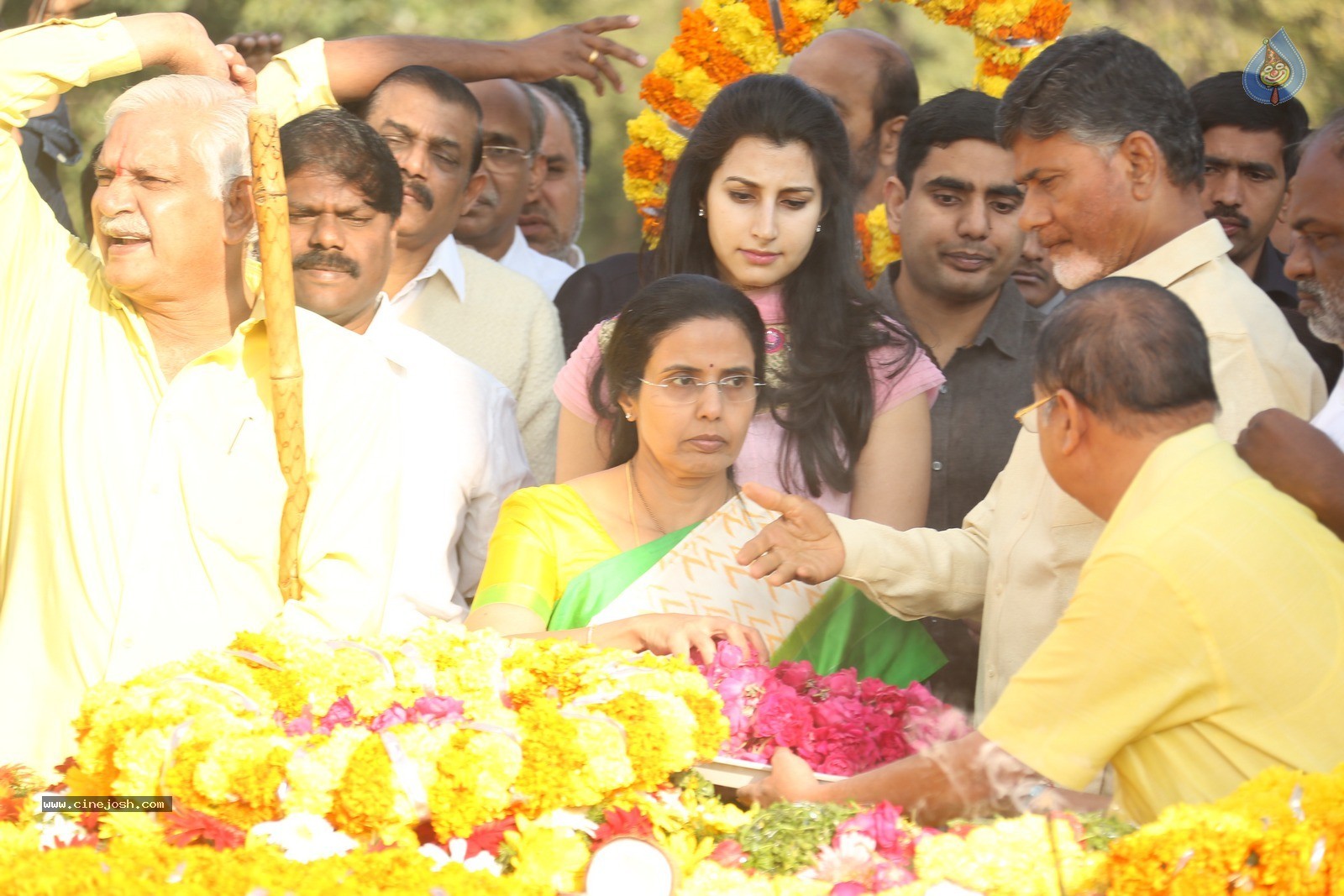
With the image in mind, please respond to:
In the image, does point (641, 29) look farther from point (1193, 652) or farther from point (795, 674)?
point (1193, 652)

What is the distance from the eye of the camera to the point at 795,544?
369 centimetres

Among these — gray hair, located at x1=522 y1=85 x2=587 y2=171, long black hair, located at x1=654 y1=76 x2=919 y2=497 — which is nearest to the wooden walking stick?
long black hair, located at x1=654 y1=76 x2=919 y2=497

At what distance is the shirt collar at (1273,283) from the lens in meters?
5.03

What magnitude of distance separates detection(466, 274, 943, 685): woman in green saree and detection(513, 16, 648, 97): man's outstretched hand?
1380 mm

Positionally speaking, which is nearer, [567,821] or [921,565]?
[567,821]

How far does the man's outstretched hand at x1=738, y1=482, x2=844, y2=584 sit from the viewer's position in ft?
11.9

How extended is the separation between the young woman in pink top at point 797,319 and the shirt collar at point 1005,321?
459 millimetres

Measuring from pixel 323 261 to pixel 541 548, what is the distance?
3.70ft

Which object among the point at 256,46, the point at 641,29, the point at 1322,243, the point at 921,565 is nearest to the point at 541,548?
the point at 921,565

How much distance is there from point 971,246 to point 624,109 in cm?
1608

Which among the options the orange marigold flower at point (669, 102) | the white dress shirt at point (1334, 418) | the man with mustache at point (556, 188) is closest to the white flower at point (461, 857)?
the white dress shirt at point (1334, 418)

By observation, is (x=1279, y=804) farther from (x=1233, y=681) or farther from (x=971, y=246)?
(x=971, y=246)

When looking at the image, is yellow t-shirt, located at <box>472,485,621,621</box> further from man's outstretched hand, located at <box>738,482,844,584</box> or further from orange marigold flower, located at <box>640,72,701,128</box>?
orange marigold flower, located at <box>640,72,701,128</box>

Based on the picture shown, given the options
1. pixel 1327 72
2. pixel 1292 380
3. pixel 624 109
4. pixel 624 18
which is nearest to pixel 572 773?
pixel 1292 380
